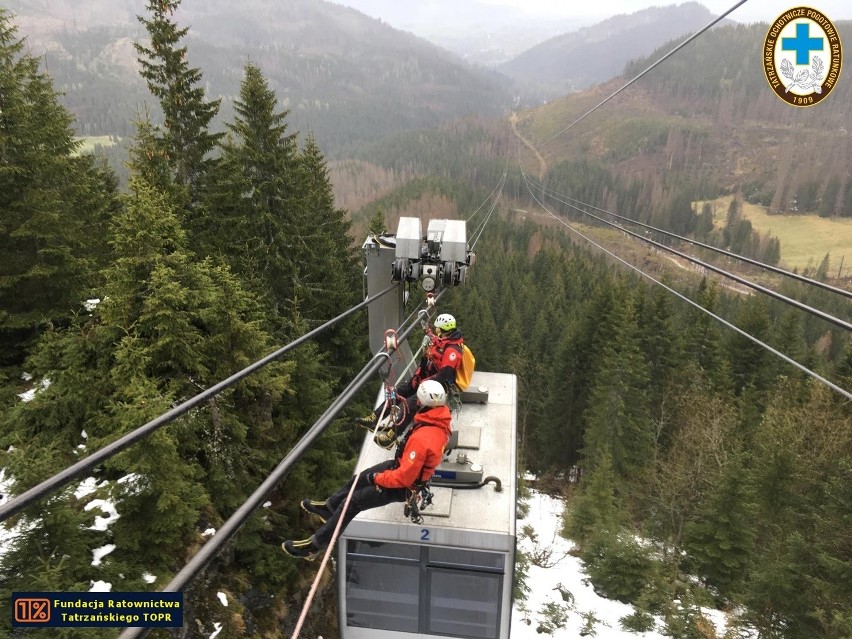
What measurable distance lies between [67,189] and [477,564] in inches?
633

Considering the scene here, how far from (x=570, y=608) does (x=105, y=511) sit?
18.8m

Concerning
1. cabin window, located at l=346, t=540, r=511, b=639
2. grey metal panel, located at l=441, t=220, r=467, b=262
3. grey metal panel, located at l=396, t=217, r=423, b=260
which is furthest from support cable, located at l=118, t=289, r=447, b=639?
grey metal panel, located at l=441, t=220, r=467, b=262

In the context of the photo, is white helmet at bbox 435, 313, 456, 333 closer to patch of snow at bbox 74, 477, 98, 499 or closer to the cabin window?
the cabin window

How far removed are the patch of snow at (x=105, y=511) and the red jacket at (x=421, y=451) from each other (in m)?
7.16

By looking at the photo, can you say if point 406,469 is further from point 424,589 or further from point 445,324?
point 445,324

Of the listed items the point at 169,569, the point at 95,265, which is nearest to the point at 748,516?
the point at 169,569

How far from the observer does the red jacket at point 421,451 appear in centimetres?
562

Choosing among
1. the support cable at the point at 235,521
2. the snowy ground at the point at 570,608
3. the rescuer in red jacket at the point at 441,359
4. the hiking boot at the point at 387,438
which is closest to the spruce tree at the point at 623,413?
the snowy ground at the point at 570,608

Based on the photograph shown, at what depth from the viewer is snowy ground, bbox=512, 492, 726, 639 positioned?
19125 mm

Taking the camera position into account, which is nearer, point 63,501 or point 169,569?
point 63,501

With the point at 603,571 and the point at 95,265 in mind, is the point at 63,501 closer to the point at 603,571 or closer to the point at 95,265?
the point at 95,265

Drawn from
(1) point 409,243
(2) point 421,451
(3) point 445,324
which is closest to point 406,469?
(2) point 421,451

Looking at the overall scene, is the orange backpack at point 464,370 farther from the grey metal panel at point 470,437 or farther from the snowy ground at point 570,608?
the snowy ground at point 570,608

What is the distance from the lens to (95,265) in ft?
48.1
